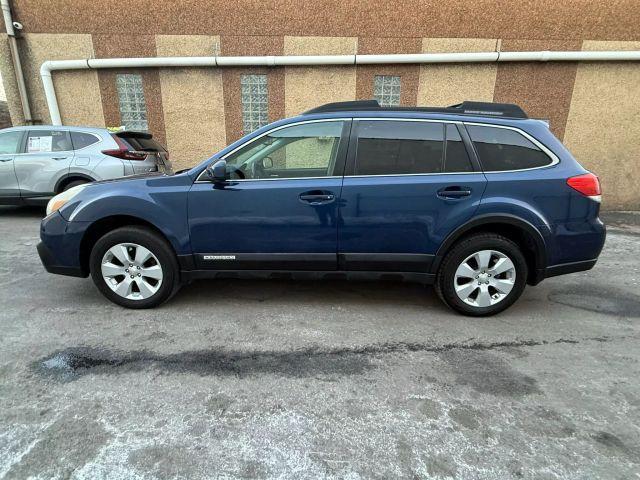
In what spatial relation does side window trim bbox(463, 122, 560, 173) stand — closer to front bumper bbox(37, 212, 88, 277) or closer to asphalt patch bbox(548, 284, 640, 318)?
asphalt patch bbox(548, 284, 640, 318)

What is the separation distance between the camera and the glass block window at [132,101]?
8828mm

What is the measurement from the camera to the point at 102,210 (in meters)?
3.23

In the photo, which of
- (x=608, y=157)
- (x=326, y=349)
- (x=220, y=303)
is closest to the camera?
(x=326, y=349)

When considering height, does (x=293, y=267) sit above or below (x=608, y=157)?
below

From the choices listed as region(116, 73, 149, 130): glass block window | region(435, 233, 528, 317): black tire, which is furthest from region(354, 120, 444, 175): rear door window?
region(116, 73, 149, 130): glass block window

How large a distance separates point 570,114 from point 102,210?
9937 mm

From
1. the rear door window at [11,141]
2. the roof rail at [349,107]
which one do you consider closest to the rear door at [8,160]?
the rear door window at [11,141]

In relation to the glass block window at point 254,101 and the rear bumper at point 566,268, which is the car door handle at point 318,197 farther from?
the glass block window at point 254,101

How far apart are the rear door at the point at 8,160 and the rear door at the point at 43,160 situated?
0.09 meters

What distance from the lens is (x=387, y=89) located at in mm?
8719

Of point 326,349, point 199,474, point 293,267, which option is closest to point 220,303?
point 293,267

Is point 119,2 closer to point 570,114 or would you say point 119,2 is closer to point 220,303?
point 220,303

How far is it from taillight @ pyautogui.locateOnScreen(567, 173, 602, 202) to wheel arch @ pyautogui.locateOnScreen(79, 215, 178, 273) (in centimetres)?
350

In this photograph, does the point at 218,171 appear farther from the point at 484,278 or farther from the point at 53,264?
the point at 484,278
